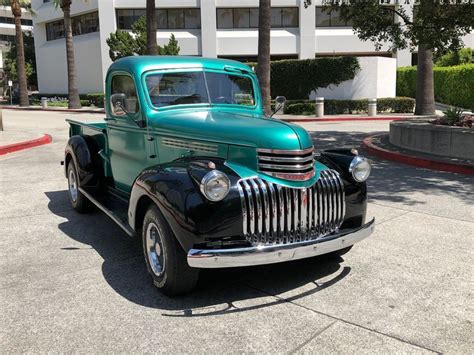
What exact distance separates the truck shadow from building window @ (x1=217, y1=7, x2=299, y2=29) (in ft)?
116

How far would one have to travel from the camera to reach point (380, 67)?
1086 inches

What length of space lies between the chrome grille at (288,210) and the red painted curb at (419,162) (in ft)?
19.6

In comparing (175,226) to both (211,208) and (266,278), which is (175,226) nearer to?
(211,208)

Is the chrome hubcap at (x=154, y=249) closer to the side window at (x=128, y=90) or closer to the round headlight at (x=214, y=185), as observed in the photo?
the round headlight at (x=214, y=185)

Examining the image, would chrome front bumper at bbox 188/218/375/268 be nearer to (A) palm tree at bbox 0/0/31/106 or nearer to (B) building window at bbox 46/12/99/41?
(A) palm tree at bbox 0/0/31/106

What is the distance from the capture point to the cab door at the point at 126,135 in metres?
5.08

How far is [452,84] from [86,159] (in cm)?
2623

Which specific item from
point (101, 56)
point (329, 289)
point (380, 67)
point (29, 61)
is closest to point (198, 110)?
point (329, 289)

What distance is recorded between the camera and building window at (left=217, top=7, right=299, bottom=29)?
38.2 metres

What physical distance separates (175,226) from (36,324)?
48.2 inches

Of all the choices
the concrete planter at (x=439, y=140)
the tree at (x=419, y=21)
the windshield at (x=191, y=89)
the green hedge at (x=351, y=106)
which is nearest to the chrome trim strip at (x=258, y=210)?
the windshield at (x=191, y=89)

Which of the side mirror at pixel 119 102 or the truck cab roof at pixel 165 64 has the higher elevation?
the truck cab roof at pixel 165 64

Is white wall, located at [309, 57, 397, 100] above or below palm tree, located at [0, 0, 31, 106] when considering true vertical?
below

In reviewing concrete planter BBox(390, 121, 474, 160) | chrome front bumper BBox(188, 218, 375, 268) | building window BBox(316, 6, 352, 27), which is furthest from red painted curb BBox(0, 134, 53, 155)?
building window BBox(316, 6, 352, 27)
